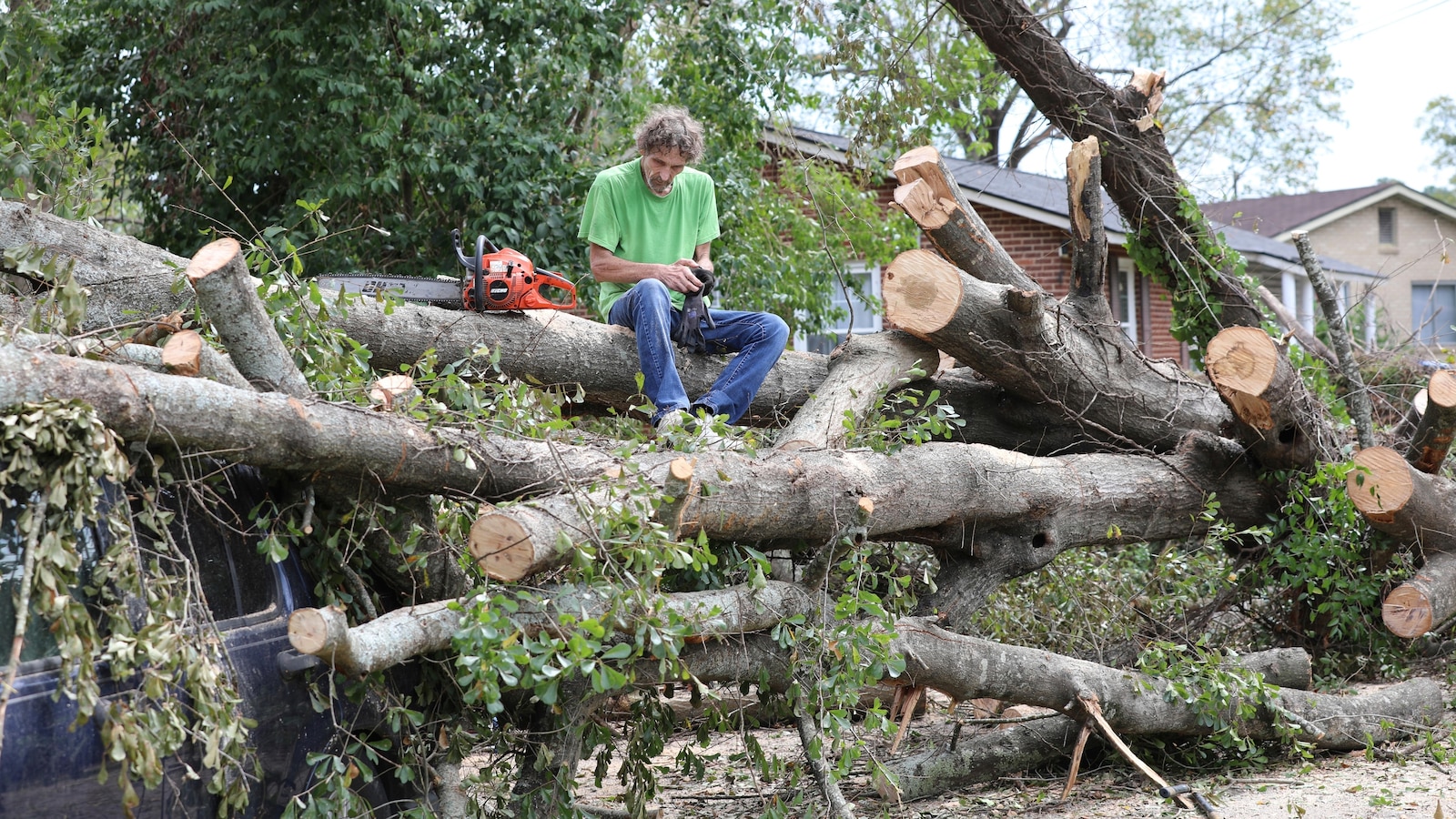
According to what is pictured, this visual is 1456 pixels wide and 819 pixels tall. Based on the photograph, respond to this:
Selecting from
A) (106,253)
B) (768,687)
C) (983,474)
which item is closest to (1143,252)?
(983,474)

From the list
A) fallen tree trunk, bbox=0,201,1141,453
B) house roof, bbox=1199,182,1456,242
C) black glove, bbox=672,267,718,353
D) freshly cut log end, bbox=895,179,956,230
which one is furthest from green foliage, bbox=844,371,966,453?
house roof, bbox=1199,182,1456,242

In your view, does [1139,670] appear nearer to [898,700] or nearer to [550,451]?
[898,700]

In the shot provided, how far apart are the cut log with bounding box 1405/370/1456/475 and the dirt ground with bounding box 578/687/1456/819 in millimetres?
1616

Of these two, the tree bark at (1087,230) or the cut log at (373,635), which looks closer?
the cut log at (373,635)

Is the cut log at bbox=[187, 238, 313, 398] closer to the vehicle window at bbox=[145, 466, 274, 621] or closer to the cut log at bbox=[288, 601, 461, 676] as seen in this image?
the vehicle window at bbox=[145, 466, 274, 621]

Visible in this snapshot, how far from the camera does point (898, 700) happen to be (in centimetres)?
523

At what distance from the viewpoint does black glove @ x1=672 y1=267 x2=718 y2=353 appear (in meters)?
5.40

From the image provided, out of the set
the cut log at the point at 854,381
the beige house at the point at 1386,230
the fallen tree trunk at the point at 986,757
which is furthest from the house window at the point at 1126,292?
the fallen tree trunk at the point at 986,757

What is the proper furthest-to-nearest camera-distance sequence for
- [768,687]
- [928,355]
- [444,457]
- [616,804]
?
[928,355]
[616,804]
[768,687]
[444,457]

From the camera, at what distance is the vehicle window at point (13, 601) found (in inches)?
97.5

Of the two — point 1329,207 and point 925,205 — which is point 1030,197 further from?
point 1329,207

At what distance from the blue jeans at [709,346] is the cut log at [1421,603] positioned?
339 cm

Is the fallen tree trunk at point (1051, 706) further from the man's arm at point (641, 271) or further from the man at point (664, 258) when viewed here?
the man's arm at point (641, 271)

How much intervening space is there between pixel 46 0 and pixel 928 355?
819 centimetres
